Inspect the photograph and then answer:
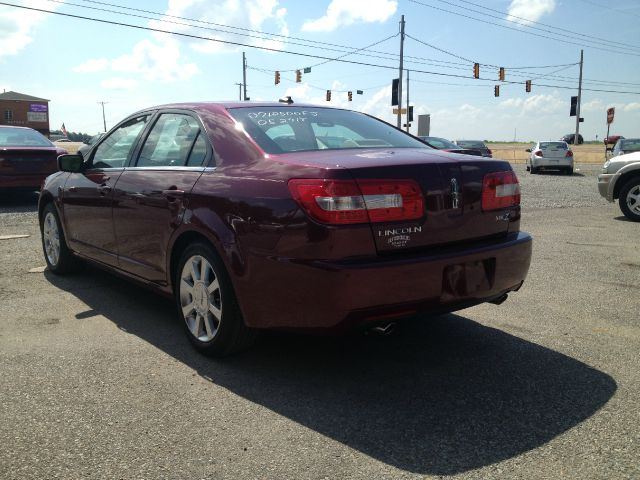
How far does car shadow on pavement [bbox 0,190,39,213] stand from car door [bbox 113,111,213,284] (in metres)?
7.41

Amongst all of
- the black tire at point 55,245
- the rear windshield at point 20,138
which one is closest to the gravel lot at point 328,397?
the black tire at point 55,245

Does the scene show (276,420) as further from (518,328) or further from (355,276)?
(518,328)

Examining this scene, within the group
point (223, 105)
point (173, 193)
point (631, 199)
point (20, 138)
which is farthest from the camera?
point (20, 138)

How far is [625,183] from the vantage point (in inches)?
397

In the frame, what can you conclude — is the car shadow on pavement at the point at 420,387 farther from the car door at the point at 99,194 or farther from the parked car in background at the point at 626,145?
the parked car in background at the point at 626,145

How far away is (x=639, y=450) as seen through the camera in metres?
2.48

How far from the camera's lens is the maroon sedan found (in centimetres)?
286

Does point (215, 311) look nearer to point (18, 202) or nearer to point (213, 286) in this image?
point (213, 286)

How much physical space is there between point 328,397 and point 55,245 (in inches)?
151

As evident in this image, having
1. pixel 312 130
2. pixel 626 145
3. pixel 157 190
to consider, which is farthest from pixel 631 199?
pixel 626 145

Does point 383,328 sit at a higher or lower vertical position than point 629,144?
lower

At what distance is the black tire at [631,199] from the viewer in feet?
32.5

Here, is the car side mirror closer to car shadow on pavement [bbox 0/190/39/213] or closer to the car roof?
the car roof

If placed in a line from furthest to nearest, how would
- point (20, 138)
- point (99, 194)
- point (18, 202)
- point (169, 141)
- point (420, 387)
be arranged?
point (18, 202)
point (20, 138)
point (99, 194)
point (169, 141)
point (420, 387)
